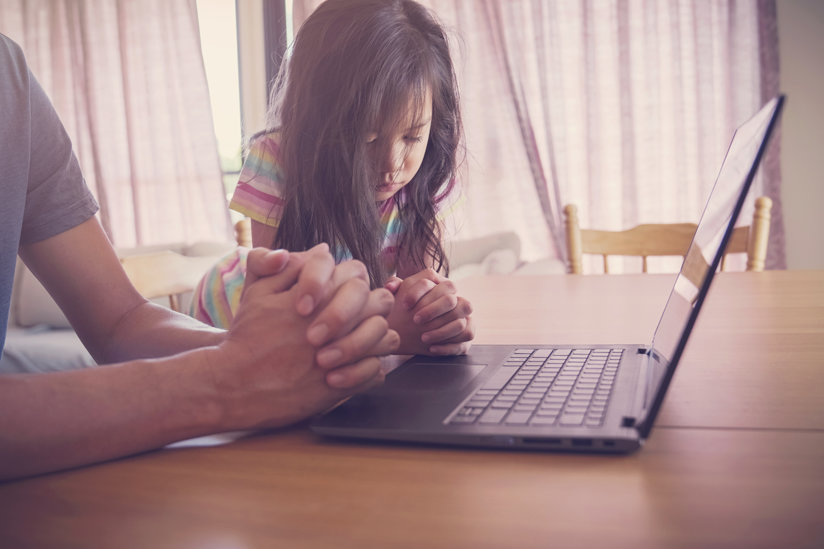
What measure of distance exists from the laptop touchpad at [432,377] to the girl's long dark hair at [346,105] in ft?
1.69

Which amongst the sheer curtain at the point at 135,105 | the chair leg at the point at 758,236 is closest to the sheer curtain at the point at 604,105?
the chair leg at the point at 758,236

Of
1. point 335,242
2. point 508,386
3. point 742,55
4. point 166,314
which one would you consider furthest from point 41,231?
point 742,55

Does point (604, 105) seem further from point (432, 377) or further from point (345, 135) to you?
point (432, 377)

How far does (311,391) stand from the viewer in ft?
1.59

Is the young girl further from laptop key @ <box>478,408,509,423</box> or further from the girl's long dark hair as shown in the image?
laptop key @ <box>478,408,509,423</box>

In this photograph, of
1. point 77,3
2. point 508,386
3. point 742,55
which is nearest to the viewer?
point 508,386

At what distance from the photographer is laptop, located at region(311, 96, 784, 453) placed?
41 cm

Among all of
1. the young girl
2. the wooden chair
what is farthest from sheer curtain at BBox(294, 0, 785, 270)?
the young girl

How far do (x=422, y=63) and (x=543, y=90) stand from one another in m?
1.97

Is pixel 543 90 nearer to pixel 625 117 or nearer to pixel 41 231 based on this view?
pixel 625 117

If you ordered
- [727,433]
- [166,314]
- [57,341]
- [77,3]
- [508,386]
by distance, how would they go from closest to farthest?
[727,433], [508,386], [166,314], [57,341], [77,3]

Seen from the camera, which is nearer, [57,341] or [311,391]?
[311,391]

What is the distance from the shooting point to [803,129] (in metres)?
2.71

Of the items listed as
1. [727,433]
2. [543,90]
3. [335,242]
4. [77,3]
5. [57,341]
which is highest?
[77,3]
